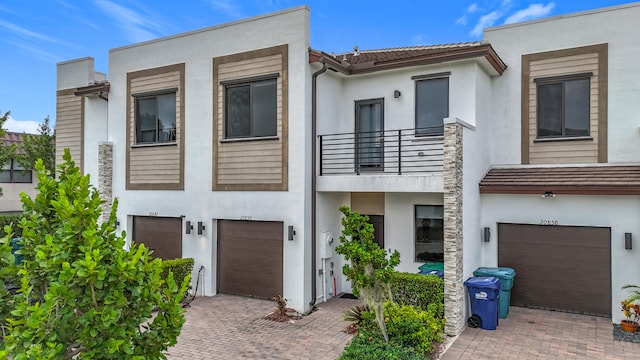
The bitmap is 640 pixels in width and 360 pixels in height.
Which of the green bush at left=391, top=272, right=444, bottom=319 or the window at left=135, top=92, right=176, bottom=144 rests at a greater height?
the window at left=135, top=92, right=176, bottom=144

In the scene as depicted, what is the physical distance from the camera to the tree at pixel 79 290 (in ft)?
11.2

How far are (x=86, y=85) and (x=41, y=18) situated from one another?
3240mm

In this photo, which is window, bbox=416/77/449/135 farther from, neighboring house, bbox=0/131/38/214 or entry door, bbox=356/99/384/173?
neighboring house, bbox=0/131/38/214

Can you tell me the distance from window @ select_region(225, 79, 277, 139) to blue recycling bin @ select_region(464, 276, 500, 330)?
6.28 meters

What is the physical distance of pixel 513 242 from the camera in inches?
444

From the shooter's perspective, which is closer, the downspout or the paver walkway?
the paver walkway

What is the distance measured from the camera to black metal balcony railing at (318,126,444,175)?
11.6 m

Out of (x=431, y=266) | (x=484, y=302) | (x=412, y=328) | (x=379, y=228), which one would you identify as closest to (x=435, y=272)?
(x=431, y=266)

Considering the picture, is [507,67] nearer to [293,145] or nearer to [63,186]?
[293,145]

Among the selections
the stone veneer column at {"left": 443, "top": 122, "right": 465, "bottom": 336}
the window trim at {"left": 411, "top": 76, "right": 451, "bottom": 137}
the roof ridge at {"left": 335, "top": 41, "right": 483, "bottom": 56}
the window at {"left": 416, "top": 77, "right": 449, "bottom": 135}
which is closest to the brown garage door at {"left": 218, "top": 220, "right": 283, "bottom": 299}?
the stone veneer column at {"left": 443, "top": 122, "right": 465, "bottom": 336}

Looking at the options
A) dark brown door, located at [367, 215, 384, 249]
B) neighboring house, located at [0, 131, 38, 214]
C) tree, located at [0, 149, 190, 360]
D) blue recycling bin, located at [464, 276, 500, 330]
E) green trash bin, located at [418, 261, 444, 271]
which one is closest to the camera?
tree, located at [0, 149, 190, 360]

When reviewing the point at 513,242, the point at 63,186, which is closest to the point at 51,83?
the point at 63,186

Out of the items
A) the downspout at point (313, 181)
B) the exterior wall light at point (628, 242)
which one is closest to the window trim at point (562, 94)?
the exterior wall light at point (628, 242)

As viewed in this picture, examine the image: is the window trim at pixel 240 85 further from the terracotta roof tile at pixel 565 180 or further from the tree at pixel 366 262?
the terracotta roof tile at pixel 565 180
